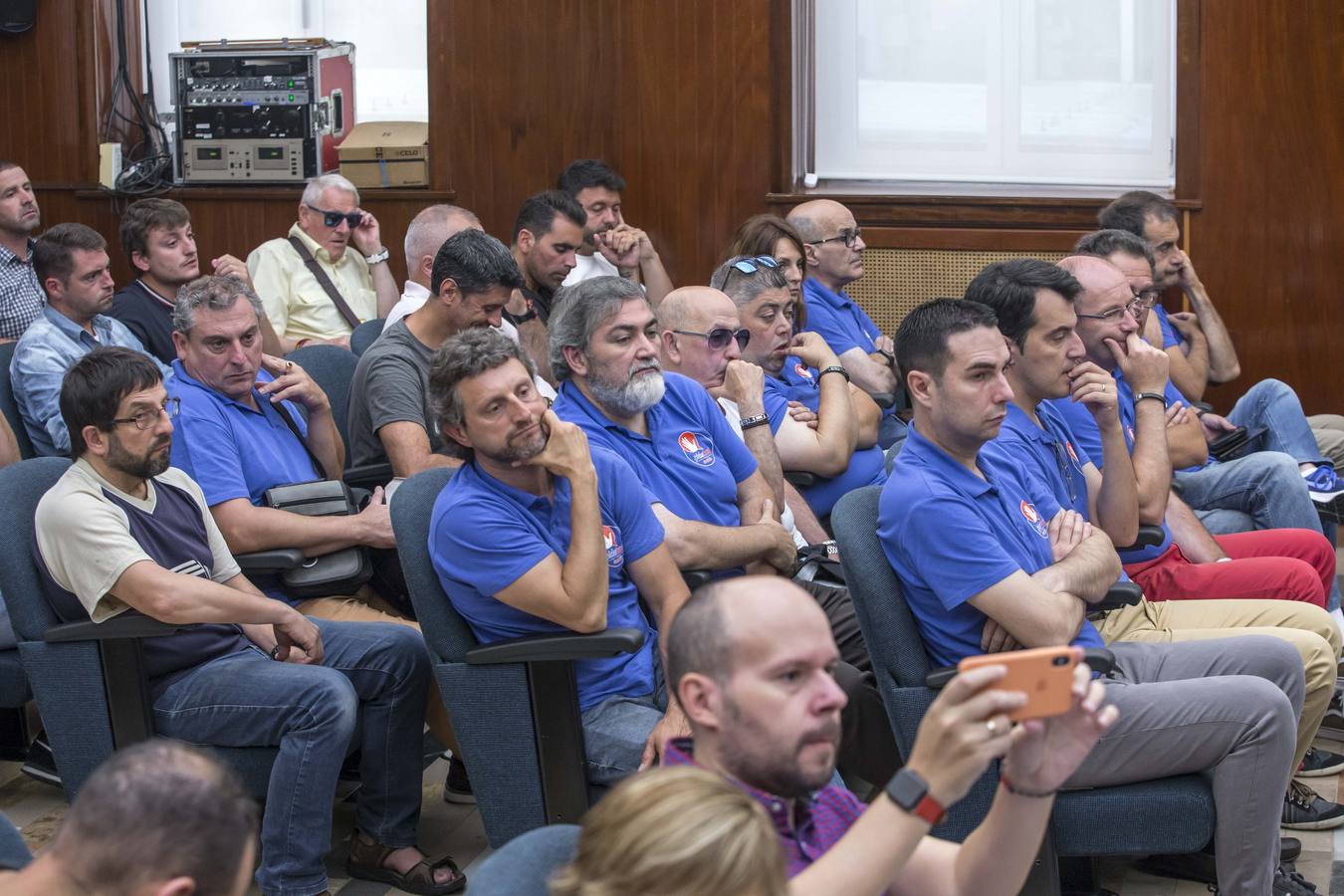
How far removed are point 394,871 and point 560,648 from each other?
0.81m

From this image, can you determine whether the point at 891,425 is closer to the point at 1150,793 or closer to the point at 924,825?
the point at 1150,793

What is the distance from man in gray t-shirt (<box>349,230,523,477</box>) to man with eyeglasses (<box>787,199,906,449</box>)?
119 cm

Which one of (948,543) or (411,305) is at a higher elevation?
(411,305)

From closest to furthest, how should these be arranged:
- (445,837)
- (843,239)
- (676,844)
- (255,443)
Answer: (676,844) → (445,837) → (255,443) → (843,239)

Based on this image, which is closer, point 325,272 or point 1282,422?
point 1282,422

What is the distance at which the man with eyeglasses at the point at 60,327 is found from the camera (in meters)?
3.81

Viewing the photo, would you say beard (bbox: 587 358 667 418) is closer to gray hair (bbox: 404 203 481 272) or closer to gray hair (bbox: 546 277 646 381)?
gray hair (bbox: 546 277 646 381)

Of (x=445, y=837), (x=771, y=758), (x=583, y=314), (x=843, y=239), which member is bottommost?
(x=445, y=837)

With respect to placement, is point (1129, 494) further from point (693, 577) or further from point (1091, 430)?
point (693, 577)

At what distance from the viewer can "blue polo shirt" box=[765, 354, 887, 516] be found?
12.8 ft

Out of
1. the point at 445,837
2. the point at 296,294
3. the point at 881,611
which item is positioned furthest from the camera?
the point at 296,294

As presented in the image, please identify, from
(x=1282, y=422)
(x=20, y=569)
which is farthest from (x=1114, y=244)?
(x=20, y=569)

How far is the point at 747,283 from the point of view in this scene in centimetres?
408

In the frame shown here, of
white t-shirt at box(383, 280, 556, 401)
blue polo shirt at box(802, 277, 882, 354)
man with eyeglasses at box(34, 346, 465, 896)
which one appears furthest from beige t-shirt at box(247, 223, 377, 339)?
man with eyeglasses at box(34, 346, 465, 896)
